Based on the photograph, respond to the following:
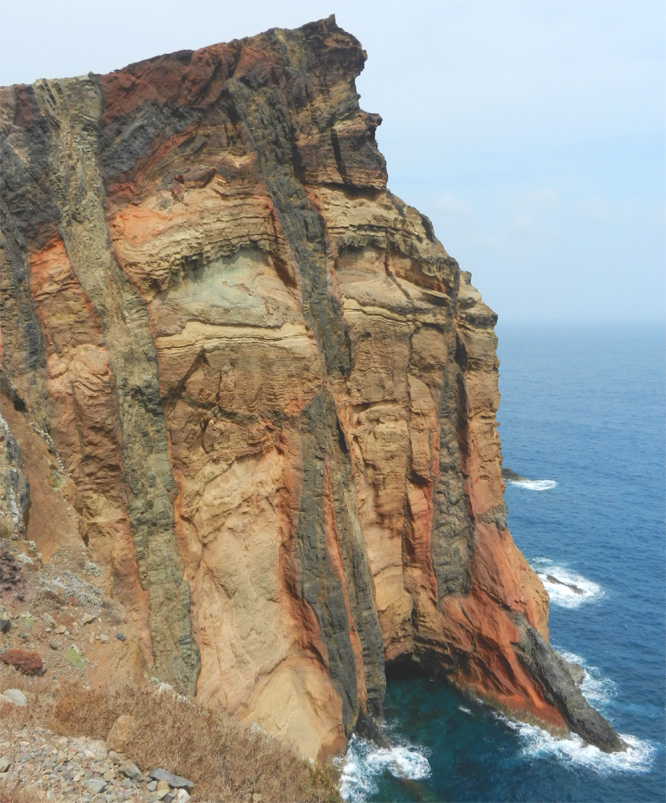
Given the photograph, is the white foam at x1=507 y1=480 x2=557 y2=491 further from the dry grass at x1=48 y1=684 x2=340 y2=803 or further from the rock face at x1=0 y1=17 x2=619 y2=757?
the dry grass at x1=48 y1=684 x2=340 y2=803

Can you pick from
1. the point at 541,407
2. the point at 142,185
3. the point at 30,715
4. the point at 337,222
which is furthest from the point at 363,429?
the point at 541,407

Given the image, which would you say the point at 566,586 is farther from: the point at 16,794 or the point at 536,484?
the point at 16,794

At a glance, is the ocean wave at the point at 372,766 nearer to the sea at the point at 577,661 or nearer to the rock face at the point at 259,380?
the sea at the point at 577,661

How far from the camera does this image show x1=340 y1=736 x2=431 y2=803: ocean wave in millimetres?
23359

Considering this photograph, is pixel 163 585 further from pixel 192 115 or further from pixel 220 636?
pixel 192 115

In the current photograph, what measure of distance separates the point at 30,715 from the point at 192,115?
18.6 meters

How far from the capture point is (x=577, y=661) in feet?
113

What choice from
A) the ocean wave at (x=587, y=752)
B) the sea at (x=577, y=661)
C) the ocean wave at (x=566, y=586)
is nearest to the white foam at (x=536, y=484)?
the sea at (x=577, y=661)

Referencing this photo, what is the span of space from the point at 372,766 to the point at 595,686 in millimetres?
14169

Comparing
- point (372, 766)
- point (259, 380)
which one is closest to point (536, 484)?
point (372, 766)

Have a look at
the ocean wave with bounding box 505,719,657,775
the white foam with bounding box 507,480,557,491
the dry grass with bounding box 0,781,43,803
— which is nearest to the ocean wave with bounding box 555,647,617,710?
the ocean wave with bounding box 505,719,657,775

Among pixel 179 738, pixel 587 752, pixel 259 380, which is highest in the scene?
pixel 259 380

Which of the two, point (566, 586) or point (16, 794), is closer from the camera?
point (16, 794)

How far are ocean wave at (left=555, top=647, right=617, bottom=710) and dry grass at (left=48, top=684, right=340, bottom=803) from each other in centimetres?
2370
